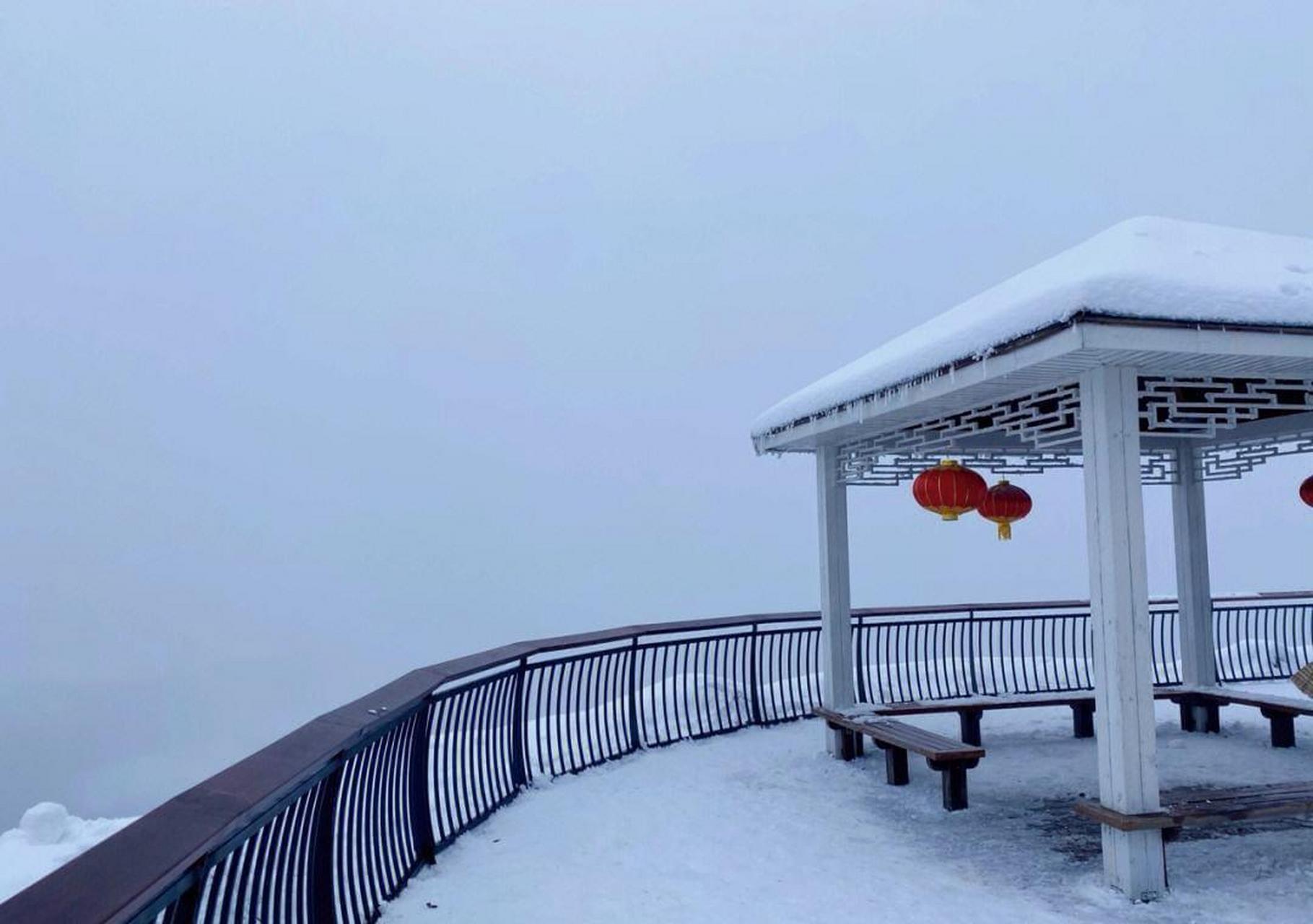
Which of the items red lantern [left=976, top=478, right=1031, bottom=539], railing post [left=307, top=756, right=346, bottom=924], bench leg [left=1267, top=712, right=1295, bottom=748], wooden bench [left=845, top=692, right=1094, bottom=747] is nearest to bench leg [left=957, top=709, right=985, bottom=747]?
wooden bench [left=845, top=692, right=1094, bottom=747]

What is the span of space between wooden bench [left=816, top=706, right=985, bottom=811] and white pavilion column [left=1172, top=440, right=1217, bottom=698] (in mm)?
3333

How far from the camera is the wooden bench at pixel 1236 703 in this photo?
8.47m

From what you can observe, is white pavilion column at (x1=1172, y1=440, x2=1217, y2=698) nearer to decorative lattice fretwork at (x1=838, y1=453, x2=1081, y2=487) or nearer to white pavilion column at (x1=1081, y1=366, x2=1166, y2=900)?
decorative lattice fretwork at (x1=838, y1=453, x2=1081, y2=487)

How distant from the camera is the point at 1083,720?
30.6ft

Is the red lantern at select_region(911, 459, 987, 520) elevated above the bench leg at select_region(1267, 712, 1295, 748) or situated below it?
above

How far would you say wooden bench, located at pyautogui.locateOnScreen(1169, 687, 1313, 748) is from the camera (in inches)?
333

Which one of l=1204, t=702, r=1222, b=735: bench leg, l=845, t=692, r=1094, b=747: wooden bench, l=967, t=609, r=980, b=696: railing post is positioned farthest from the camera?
l=967, t=609, r=980, b=696: railing post

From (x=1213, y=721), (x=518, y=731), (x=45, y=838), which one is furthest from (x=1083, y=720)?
(x=45, y=838)

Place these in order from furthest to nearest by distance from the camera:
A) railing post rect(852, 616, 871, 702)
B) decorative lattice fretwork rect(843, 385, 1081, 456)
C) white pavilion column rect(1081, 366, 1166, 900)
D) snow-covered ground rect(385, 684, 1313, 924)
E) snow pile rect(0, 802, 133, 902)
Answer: railing post rect(852, 616, 871, 702)
snow pile rect(0, 802, 133, 902)
decorative lattice fretwork rect(843, 385, 1081, 456)
white pavilion column rect(1081, 366, 1166, 900)
snow-covered ground rect(385, 684, 1313, 924)

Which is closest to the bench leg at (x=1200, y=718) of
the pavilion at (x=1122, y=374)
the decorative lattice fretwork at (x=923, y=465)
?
the decorative lattice fretwork at (x=923, y=465)

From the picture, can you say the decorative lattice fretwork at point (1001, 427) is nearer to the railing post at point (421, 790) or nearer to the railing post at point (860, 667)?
the railing post at point (860, 667)

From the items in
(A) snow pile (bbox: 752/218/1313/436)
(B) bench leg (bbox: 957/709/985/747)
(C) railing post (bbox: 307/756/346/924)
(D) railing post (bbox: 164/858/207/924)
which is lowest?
(B) bench leg (bbox: 957/709/985/747)

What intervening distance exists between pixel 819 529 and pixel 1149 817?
14.5ft

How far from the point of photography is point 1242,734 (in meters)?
9.44
